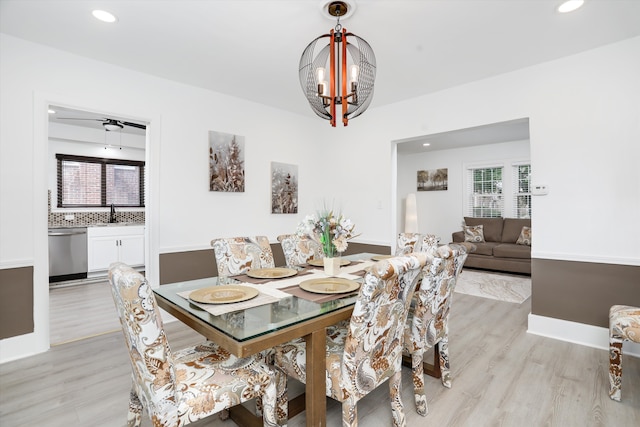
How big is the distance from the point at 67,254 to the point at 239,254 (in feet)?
12.8

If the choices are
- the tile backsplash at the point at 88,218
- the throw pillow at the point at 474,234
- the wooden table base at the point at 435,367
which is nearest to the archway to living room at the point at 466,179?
the throw pillow at the point at 474,234

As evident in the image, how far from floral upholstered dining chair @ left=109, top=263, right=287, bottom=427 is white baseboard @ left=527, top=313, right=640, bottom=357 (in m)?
2.79

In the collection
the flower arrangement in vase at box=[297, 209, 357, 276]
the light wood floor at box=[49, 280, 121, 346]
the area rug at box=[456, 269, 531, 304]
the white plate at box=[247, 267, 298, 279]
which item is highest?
the flower arrangement in vase at box=[297, 209, 357, 276]

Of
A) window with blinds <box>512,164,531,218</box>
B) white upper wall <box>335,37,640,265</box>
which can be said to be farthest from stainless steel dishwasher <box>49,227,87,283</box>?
window with blinds <box>512,164,531,218</box>

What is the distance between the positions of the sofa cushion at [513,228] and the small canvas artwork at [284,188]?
4275 mm

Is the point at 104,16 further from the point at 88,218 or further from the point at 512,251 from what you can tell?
the point at 512,251

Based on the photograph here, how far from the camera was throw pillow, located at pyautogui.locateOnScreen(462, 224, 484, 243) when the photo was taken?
243 inches

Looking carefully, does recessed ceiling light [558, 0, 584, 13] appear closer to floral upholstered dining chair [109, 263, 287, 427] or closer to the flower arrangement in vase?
the flower arrangement in vase

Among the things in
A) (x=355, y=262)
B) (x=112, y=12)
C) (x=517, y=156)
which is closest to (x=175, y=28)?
(x=112, y=12)

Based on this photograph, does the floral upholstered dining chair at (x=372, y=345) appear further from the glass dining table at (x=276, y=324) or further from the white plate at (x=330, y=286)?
the white plate at (x=330, y=286)

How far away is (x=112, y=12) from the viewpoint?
84.0 inches

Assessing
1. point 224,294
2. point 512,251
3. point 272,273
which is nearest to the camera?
point 224,294

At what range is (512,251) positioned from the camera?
548 centimetres

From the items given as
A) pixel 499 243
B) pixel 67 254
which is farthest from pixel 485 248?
pixel 67 254
